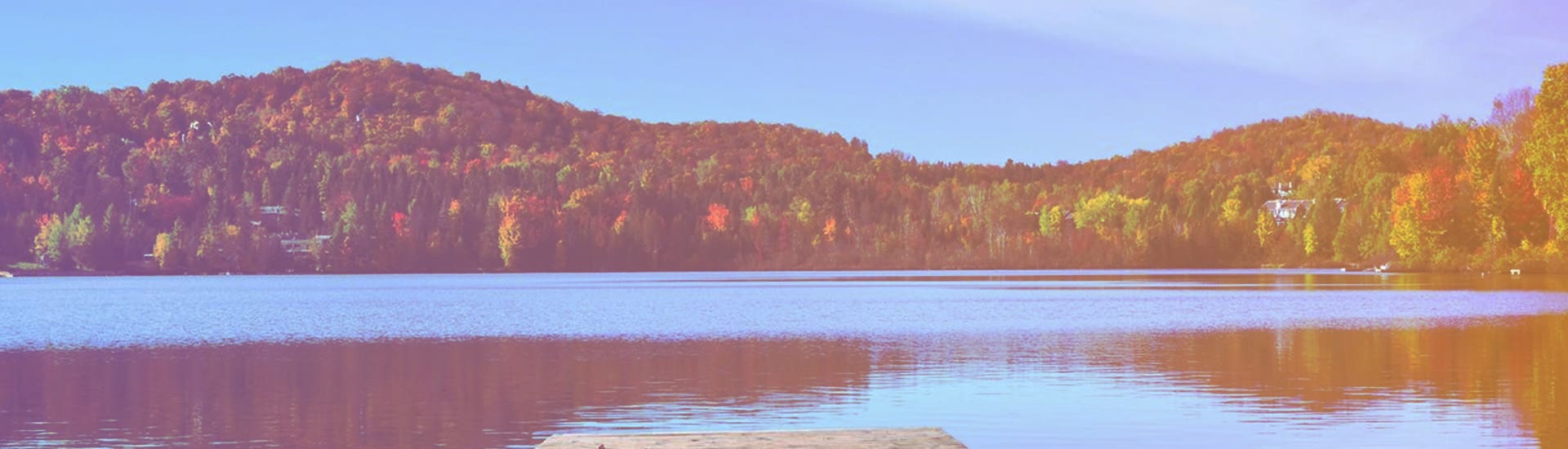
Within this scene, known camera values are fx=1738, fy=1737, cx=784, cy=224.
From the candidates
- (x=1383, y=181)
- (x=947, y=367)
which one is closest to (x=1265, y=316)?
(x=947, y=367)

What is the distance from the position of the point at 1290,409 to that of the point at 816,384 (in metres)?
10.0

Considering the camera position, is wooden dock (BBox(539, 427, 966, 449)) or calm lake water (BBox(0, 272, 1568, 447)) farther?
calm lake water (BBox(0, 272, 1568, 447))

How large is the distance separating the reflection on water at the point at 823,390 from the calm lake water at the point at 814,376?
120mm

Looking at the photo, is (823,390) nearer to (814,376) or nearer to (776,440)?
(814,376)

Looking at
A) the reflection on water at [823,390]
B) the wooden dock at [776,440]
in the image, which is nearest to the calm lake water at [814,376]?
the reflection on water at [823,390]

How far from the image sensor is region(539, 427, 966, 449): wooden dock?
20234 mm

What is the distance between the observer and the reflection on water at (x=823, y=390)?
87.3 ft

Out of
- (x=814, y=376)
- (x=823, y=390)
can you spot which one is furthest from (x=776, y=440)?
(x=814, y=376)

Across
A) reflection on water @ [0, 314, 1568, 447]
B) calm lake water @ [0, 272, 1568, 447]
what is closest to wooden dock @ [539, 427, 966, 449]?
reflection on water @ [0, 314, 1568, 447]

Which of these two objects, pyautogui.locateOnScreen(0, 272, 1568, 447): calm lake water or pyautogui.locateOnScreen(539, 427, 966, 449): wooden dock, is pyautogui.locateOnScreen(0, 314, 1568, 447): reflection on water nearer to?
pyautogui.locateOnScreen(0, 272, 1568, 447): calm lake water

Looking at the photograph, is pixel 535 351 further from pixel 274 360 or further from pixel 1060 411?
pixel 1060 411

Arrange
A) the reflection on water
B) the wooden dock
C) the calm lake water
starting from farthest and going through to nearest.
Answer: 1. the calm lake water
2. the reflection on water
3. the wooden dock

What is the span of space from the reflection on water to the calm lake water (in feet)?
0.39

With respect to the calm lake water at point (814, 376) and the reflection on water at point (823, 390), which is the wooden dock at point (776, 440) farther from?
the calm lake water at point (814, 376)
